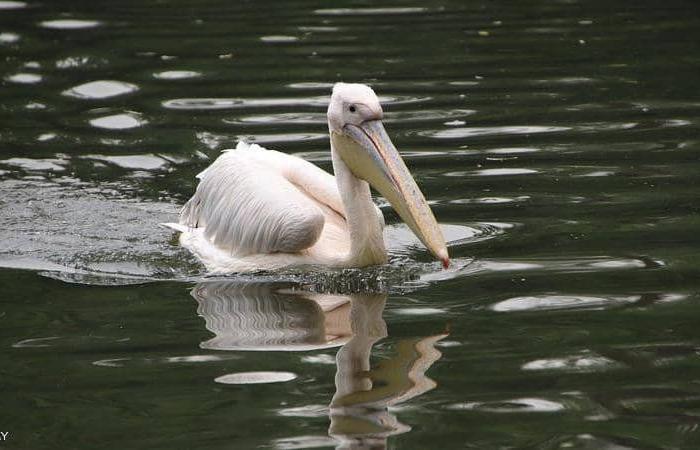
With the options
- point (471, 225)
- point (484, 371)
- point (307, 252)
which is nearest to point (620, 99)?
point (471, 225)

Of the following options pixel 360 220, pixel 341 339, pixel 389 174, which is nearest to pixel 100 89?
pixel 360 220

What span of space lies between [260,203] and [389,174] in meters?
0.83

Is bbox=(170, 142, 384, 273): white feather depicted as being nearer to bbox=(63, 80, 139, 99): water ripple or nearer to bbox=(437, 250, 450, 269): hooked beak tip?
bbox=(437, 250, 450, 269): hooked beak tip

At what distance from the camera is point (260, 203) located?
→ 22.2ft

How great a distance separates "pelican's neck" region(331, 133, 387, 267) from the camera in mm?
6379

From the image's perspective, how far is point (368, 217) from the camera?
638 centimetres

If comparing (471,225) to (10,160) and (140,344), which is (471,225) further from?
(10,160)

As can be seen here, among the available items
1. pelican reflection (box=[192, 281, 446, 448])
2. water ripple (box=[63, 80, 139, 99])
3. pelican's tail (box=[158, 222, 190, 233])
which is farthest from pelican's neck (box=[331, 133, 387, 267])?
water ripple (box=[63, 80, 139, 99])

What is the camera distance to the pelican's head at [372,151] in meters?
6.12

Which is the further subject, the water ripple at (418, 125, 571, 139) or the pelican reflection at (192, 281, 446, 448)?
the water ripple at (418, 125, 571, 139)

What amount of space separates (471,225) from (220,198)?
4.15ft

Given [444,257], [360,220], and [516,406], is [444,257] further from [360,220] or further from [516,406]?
[516,406]

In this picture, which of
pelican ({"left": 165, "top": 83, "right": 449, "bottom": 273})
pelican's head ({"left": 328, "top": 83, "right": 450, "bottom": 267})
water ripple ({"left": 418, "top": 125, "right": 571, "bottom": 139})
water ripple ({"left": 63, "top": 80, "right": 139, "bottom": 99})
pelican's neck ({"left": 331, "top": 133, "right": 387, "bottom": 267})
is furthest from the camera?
water ripple ({"left": 63, "top": 80, "right": 139, "bottom": 99})

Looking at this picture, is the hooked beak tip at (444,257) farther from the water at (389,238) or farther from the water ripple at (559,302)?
the water ripple at (559,302)
